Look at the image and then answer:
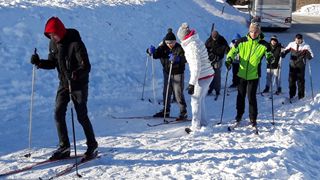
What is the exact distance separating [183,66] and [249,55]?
1.48 metres

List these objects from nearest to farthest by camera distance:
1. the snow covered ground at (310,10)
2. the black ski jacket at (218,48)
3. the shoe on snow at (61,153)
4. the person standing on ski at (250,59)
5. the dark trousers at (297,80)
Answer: the shoe on snow at (61,153) → the person standing on ski at (250,59) → the dark trousers at (297,80) → the black ski jacket at (218,48) → the snow covered ground at (310,10)

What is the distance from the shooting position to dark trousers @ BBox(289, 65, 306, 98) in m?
12.7

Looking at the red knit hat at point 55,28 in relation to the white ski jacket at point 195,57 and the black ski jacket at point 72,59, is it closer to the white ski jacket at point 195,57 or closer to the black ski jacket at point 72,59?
the black ski jacket at point 72,59

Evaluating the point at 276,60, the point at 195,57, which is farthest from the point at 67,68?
the point at 276,60

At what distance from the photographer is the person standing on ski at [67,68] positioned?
6754 millimetres

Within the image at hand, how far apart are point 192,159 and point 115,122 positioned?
9.81 ft

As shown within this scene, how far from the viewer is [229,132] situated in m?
9.09

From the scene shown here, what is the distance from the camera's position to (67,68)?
692cm

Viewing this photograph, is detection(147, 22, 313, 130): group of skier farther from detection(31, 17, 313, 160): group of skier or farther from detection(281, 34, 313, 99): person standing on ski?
detection(281, 34, 313, 99): person standing on ski

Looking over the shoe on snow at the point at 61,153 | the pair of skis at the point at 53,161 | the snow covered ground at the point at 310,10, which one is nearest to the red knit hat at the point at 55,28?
the shoe on snow at the point at 61,153

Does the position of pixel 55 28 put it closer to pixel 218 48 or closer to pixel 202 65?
pixel 202 65

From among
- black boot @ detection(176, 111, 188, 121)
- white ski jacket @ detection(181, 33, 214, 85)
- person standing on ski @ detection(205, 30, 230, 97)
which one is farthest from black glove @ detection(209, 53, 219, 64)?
white ski jacket @ detection(181, 33, 214, 85)

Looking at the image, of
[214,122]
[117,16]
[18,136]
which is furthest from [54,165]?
[117,16]

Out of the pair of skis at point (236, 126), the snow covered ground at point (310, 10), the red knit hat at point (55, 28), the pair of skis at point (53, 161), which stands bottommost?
the pair of skis at point (53, 161)
